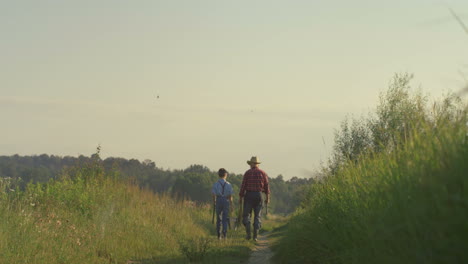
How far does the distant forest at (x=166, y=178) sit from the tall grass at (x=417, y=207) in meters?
8.63

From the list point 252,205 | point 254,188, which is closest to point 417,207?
point 254,188

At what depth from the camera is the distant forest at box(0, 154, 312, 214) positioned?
18719 millimetres

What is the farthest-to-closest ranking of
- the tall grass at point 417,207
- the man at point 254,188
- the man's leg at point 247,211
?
the man's leg at point 247,211, the man at point 254,188, the tall grass at point 417,207

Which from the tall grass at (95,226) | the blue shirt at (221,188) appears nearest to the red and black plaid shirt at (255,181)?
the blue shirt at (221,188)

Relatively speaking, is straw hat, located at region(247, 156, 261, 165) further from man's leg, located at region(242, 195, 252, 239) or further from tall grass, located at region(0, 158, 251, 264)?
tall grass, located at region(0, 158, 251, 264)

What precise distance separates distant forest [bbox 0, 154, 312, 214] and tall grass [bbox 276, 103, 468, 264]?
863 cm

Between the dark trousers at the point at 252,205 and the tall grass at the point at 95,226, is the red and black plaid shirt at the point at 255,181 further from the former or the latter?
the tall grass at the point at 95,226

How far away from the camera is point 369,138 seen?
32.5 m

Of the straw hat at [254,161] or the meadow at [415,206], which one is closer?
the meadow at [415,206]

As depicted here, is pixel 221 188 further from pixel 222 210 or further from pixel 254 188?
pixel 254 188

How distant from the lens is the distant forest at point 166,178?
1872cm

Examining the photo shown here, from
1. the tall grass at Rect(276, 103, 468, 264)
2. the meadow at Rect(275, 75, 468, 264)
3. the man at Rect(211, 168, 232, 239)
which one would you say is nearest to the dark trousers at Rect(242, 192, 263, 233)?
the man at Rect(211, 168, 232, 239)

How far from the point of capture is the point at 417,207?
14.5 ft

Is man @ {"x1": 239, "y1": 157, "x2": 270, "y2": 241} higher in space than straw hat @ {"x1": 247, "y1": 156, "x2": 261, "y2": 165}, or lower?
lower
